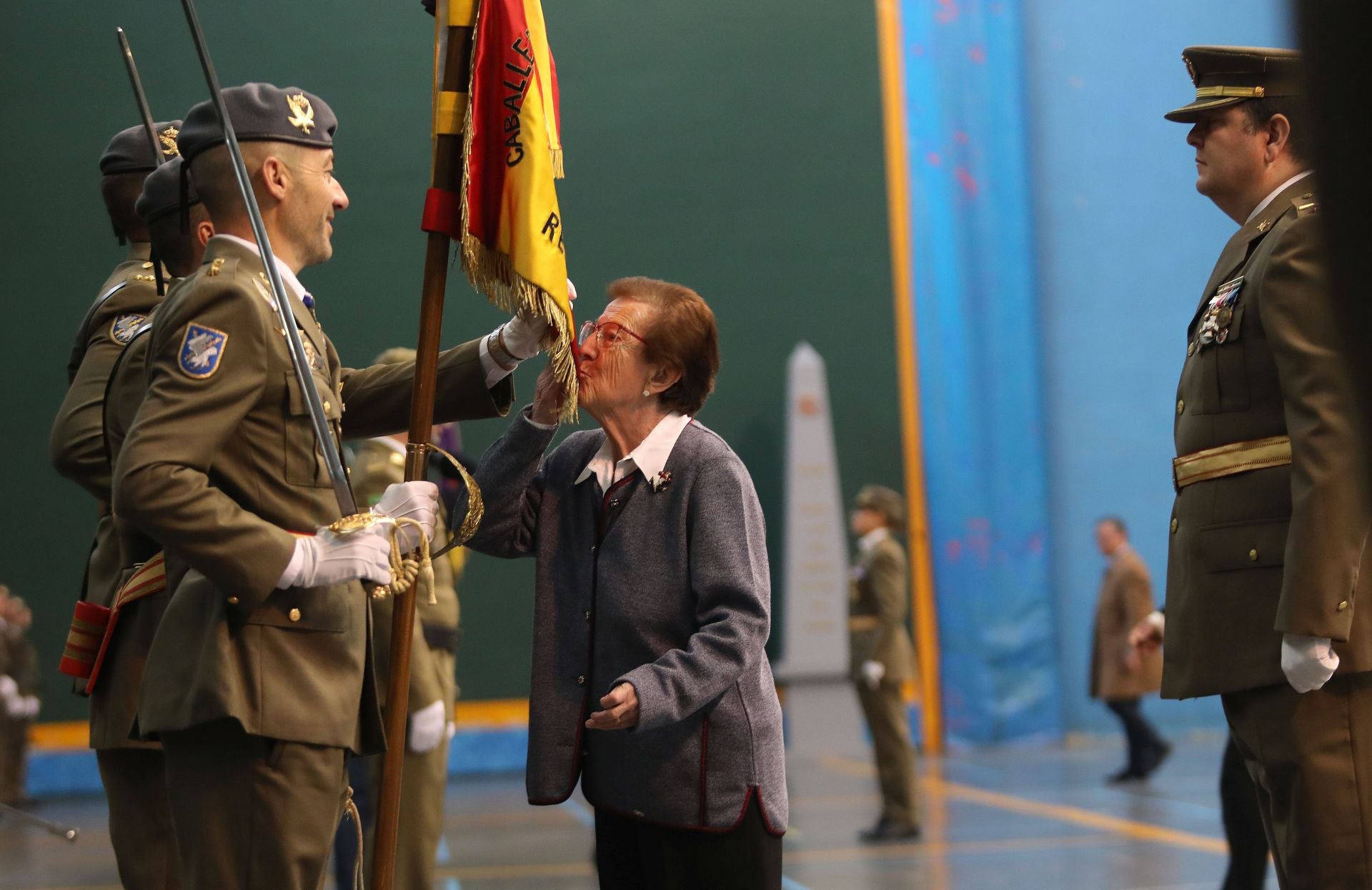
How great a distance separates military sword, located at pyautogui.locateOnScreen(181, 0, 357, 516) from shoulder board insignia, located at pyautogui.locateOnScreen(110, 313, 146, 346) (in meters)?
0.78

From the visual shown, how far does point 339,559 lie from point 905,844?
15.7 feet

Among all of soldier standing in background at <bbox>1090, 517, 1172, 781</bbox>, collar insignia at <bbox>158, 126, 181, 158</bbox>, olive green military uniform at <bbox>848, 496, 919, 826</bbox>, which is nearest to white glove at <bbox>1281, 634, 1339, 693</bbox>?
collar insignia at <bbox>158, 126, 181, 158</bbox>

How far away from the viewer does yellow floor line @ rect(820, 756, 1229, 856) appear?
585 cm

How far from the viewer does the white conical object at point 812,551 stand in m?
9.77

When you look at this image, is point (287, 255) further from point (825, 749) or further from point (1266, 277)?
point (825, 749)

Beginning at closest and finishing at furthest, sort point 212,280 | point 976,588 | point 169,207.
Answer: point 212,280 → point 169,207 → point 976,588

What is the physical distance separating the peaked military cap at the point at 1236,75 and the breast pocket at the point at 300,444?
160 cm

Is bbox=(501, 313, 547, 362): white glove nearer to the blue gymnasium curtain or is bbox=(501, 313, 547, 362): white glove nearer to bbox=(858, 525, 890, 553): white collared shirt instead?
bbox=(858, 525, 890, 553): white collared shirt

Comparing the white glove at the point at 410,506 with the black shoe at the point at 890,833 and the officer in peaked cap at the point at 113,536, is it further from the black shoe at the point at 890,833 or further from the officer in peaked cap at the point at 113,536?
the black shoe at the point at 890,833

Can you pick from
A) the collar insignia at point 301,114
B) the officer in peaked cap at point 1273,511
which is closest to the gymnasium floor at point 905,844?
the officer in peaked cap at point 1273,511

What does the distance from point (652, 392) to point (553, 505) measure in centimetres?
25

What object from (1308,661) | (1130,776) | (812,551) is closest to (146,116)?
(1308,661)

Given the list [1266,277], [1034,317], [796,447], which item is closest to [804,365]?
[796,447]

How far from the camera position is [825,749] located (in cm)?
976
